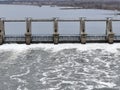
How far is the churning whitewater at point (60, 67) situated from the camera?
124ft

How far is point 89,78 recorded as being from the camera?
39.8 meters

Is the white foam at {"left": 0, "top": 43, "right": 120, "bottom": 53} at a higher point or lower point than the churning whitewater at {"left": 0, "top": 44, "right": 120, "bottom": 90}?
higher

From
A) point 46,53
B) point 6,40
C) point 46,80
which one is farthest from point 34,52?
point 46,80

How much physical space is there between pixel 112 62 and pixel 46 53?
32.8 feet

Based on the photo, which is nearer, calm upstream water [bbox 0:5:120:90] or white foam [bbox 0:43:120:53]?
calm upstream water [bbox 0:5:120:90]

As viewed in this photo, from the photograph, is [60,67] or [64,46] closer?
[60,67]

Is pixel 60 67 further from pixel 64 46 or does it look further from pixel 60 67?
pixel 64 46

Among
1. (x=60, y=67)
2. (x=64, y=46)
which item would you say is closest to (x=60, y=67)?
(x=60, y=67)

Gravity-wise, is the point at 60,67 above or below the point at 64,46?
below

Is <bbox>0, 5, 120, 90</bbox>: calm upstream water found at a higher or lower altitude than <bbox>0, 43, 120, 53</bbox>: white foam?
lower

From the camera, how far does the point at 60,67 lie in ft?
146

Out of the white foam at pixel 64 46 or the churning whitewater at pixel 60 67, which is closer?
the churning whitewater at pixel 60 67

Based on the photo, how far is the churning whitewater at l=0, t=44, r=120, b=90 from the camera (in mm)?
37781

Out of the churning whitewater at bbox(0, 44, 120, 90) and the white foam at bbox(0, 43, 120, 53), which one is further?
the white foam at bbox(0, 43, 120, 53)
